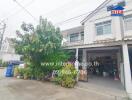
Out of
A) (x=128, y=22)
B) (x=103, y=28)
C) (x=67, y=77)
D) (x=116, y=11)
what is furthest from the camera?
(x=103, y=28)

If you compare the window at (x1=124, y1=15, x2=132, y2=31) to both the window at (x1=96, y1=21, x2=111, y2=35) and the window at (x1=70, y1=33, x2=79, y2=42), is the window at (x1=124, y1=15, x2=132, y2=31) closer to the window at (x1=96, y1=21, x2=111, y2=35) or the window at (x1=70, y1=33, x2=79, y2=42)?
the window at (x1=96, y1=21, x2=111, y2=35)

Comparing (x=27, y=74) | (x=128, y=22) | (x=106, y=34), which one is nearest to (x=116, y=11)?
(x=128, y=22)

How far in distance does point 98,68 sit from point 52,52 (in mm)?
7870

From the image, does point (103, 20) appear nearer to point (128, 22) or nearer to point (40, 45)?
point (128, 22)

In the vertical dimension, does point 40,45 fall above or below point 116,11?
below

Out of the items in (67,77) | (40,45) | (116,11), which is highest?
(116,11)

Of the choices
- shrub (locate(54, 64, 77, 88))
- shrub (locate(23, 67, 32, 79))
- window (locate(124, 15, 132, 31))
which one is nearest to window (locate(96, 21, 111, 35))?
window (locate(124, 15, 132, 31))

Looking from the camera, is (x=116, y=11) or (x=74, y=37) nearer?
(x=116, y=11)

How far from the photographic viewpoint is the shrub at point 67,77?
8758 mm

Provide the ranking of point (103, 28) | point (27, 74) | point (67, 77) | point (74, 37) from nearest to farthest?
point (67, 77) < point (27, 74) < point (103, 28) < point (74, 37)

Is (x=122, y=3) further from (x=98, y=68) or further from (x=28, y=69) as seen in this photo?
(x=28, y=69)

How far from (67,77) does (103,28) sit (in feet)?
25.1

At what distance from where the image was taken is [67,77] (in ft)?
29.1

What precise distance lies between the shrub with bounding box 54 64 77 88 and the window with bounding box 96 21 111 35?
244 inches
